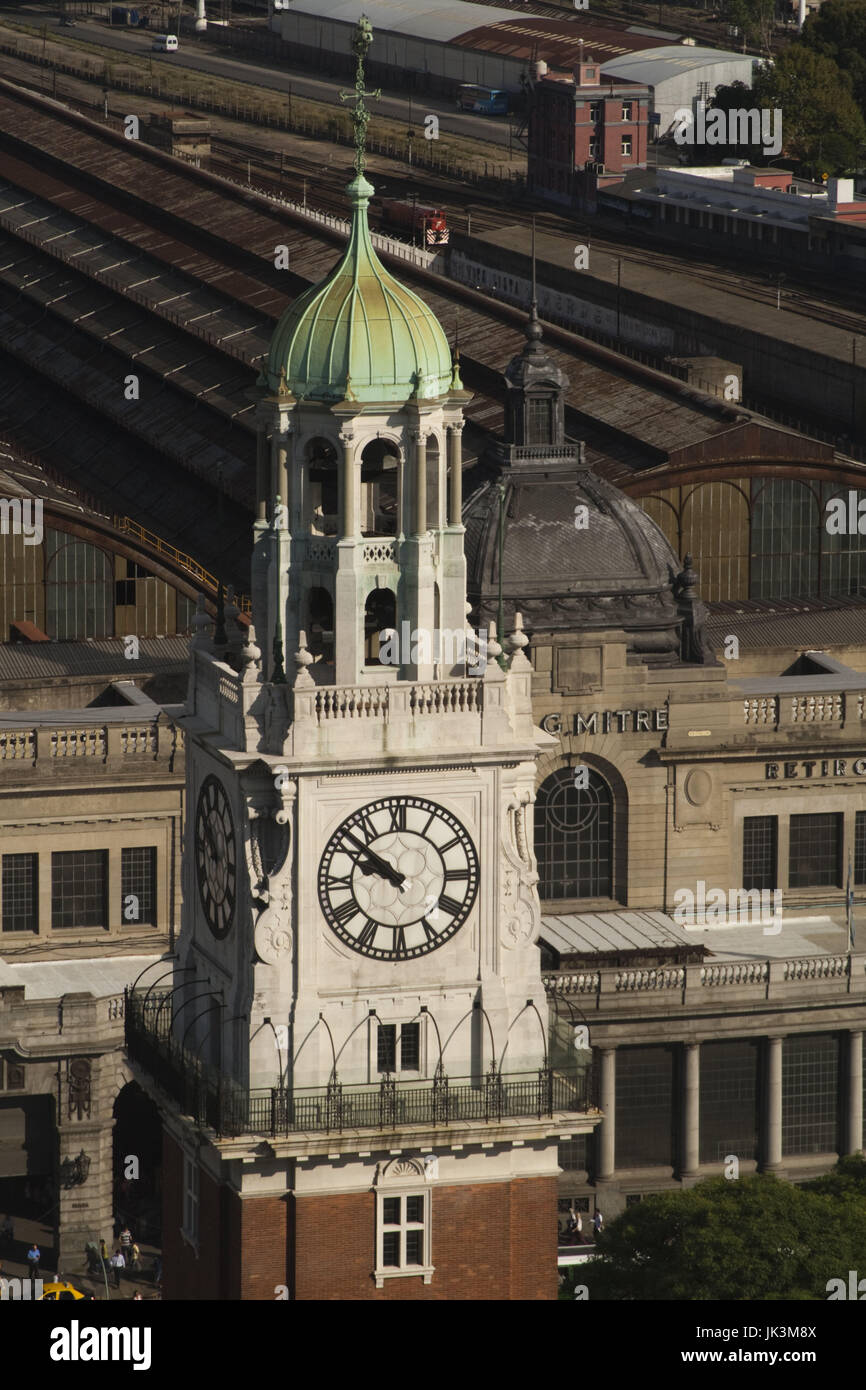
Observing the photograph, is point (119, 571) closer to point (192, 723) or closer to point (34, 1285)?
point (34, 1285)

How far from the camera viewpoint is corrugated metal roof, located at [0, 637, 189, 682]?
131 m

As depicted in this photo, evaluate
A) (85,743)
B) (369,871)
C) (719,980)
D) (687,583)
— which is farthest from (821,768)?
(369,871)

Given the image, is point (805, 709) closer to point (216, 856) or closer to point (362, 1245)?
point (216, 856)

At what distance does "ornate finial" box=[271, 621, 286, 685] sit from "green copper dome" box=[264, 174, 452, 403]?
4.68 metres

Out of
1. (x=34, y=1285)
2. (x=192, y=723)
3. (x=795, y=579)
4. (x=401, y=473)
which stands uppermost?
(x=401, y=473)

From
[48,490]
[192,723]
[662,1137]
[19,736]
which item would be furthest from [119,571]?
[192,723]

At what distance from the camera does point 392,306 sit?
80.0 m

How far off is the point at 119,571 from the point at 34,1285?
3824cm

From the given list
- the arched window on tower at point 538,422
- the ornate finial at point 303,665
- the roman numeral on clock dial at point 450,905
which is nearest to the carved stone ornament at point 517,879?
the roman numeral on clock dial at point 450,905

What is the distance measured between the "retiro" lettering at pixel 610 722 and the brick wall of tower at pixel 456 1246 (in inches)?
1404

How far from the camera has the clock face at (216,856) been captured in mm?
81625

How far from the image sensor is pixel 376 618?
81188mm

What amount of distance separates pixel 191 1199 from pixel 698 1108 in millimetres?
32562

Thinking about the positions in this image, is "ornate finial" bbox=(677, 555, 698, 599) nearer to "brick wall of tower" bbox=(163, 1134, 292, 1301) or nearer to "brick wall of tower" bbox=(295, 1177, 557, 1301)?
"brick wall of tower" bbox=(163, 1134, 292, 1301)
